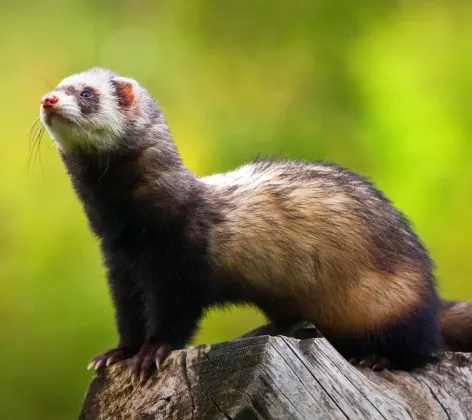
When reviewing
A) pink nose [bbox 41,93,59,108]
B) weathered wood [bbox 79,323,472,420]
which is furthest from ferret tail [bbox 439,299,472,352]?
pink nose [bbox 41,93,59,108]

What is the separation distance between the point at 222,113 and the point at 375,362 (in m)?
3.05

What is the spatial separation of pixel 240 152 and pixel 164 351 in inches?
126

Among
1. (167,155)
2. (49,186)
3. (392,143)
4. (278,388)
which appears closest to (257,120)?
(392,143)

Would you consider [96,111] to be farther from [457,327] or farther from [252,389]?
[457,327]

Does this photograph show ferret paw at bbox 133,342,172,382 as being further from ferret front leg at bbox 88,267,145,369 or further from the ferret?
ferret front leg at bbox 88,267,145,369

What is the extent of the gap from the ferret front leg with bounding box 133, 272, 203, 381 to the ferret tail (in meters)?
1.03

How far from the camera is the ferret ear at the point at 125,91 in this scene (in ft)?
10.7

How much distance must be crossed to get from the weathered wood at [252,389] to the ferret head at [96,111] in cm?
85

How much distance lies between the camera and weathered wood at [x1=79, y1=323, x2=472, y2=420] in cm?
209

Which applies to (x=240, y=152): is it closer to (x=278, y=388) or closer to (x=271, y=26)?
(x=271, y=26)

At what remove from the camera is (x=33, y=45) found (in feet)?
18.7

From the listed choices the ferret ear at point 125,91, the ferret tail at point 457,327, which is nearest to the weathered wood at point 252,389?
the ferret tail at point 457,327

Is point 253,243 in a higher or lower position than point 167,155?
lower

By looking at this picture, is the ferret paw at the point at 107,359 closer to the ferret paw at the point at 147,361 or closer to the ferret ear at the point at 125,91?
the ferret paw at the point at 147,361
